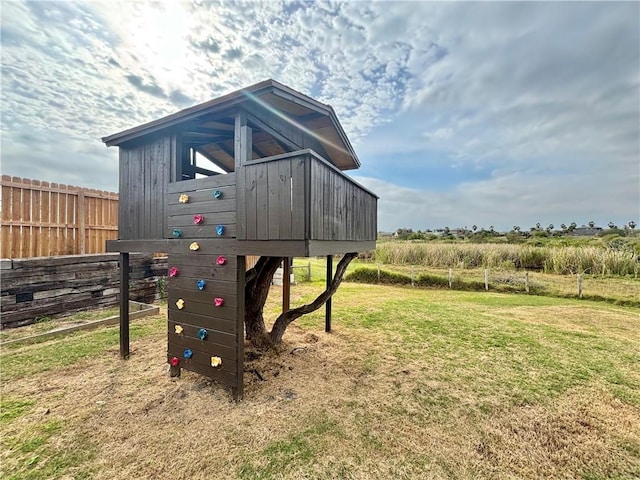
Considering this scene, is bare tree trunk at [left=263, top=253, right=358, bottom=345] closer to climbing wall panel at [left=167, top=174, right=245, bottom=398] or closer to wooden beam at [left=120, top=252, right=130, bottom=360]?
climbing wall panel at [left=167, top=174, right=245, bottom=398]

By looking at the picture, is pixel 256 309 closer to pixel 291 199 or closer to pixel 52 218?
pixel 291 199

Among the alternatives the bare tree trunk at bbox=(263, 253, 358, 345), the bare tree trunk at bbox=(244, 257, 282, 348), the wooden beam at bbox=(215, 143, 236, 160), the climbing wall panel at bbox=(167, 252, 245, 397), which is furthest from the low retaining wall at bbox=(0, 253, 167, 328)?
the bare tree trunk at bbox=(263, 253, 358, 345)

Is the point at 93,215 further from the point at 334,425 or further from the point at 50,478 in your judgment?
the point at 334,425

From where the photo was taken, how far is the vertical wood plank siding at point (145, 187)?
3955 mm

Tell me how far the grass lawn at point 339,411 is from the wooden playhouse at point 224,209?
23.8 inches

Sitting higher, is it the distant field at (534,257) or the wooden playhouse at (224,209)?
A: the wooden playhouse at (224,209)

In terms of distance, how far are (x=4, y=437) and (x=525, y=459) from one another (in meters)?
4.81

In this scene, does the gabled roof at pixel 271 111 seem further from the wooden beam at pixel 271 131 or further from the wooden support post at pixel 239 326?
the wooden support post at pixel 239 326

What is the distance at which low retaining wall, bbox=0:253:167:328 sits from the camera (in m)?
5.30

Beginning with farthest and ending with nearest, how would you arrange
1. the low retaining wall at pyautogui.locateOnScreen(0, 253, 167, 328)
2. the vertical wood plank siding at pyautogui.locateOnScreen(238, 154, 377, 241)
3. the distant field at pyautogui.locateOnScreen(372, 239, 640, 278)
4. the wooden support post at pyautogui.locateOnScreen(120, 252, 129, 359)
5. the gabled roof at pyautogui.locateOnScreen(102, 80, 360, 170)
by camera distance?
1. the distant field at pyautogui.locateOnScreen(372, 239, 640, 278)
2. the low retaining wall at pyautogui.locateOnScreen(0, 253, 167, 328)
3. the wooden support post at pyautogui.locateOnScreen(120, 252, 129, 359)
4. the gabled roof at pyautogui.locateOnScreen(102, 80, 360, 170)
5. the vertical wood plank siding at pyautogui.locateOnScreen(238, 154, 377, 241)

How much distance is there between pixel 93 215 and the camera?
7.23 m

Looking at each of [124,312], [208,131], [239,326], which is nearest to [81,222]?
[124,312]

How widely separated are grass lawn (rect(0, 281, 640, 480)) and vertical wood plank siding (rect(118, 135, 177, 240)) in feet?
6.95

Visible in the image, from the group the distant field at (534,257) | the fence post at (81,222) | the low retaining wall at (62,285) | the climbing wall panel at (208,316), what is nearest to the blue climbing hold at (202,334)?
the climbing wall panel at (208,316)
